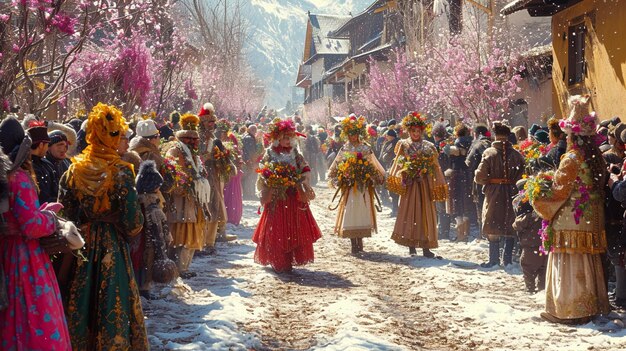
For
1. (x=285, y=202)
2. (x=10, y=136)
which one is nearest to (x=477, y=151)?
(x=285, y=202)

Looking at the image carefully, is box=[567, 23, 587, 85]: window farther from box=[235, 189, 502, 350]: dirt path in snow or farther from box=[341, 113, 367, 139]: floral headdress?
box=[235, 189, 502, 350]: dirt path in snow

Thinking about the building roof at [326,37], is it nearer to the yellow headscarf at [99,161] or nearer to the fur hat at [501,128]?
the fur hat at [501,128]

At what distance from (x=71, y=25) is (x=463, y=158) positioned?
331 inches

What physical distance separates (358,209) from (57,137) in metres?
6.34

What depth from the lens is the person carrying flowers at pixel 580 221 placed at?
7.69 m

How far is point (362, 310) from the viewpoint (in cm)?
837

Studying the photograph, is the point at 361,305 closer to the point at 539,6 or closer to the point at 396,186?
the point at 396,186

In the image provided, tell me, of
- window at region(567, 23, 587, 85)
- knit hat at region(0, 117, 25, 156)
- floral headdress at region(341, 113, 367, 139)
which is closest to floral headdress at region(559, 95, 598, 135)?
knit hat at region(0, 117, 25, 156)

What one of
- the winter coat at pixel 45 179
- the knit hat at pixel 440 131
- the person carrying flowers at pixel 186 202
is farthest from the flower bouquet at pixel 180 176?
the knit hat at pixel 440 131

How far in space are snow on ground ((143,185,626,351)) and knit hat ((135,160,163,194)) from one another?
137cm

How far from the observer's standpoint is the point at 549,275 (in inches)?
318

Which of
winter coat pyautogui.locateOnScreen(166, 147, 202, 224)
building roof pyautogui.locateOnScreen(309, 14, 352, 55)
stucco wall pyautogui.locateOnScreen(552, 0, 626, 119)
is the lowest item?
winter coat pyautogui.locateOnScreen(166, 147, 202, 224)

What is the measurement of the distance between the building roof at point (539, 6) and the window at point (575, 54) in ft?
1.98

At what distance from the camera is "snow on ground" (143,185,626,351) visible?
23.7 feet
